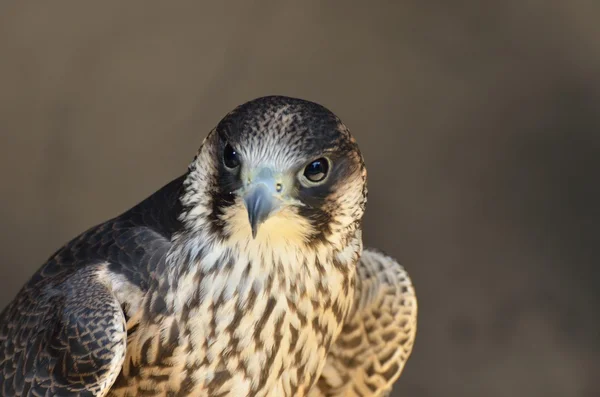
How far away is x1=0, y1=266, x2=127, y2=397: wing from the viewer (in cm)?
259

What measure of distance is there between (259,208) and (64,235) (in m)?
2.57

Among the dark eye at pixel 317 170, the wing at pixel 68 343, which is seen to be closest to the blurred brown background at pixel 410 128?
the wing at pixel 68 343

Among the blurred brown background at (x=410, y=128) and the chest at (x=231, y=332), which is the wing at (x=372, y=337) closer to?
the chest at (x=231, y=332)

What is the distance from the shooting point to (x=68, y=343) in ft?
8.56

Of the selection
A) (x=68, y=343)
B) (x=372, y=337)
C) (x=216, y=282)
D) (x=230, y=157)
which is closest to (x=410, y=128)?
(x=372, y=337)

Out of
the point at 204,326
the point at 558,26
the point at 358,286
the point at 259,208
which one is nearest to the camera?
the point at 259,208

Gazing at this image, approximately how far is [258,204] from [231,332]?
0.46 m

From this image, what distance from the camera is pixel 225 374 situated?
2697 mm

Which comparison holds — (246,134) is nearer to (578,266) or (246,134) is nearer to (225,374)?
(225,374)

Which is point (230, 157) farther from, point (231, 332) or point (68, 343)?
point (68, 343)

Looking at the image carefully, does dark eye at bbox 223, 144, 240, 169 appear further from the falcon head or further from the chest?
the chest

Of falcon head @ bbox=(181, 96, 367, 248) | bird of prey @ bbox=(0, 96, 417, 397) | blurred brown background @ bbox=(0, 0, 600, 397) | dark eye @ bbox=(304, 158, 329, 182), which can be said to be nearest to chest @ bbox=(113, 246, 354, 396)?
bird of prey @ bbox=(0, 96, 417, 397)

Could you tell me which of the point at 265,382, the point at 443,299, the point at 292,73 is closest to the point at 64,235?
the point at 292,73

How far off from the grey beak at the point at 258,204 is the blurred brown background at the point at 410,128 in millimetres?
2343
